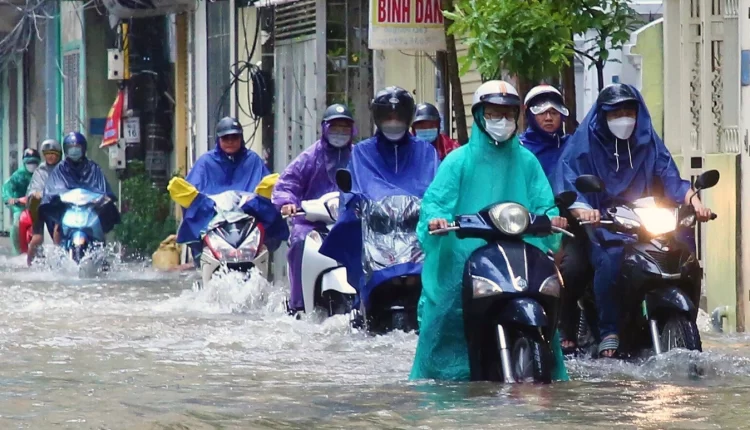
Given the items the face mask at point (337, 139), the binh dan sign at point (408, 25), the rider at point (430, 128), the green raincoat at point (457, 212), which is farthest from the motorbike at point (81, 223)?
the green raincoat at point (457, 212)

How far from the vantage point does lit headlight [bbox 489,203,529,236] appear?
789 centimetres

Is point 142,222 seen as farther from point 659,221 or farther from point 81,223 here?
point 659,221

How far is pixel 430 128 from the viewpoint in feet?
45.5

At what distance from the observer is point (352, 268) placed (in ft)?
38.5

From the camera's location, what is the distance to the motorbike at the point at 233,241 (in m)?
14.4

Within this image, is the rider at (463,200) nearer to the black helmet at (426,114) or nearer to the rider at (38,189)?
the black helmet at (426,114)

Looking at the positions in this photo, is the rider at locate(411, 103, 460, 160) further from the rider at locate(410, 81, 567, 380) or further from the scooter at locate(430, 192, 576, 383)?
the scooter at locate(430, 192, 576, 383)

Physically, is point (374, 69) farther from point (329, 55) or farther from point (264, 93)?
point (264, 93)

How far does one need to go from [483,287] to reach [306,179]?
18.2 ft

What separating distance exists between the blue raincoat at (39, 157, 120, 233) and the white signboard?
5473mm

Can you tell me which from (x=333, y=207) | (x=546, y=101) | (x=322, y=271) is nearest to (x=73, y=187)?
(x=322, y=271)

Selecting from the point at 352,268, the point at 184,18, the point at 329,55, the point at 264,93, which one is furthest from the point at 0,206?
the point at 352,268

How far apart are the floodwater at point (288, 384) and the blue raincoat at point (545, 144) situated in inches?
52.9

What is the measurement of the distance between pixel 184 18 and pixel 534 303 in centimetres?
1773
